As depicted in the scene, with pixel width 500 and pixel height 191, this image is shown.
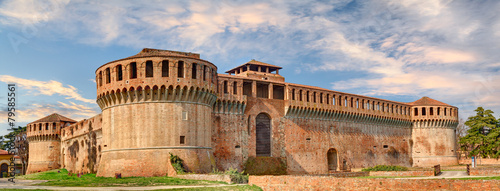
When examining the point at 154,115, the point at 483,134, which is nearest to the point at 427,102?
the point at 483,134

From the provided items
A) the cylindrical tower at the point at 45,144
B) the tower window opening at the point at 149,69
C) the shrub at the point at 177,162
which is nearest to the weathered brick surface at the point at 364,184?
the shrub at the point at 177,162

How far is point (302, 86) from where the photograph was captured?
4722 centimetres

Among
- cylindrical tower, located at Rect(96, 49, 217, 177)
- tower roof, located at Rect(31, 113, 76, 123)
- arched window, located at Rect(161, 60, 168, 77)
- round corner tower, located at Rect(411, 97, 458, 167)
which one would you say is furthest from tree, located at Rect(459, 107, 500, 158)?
tower roof, located at Rect(31, 113, 76, 123)

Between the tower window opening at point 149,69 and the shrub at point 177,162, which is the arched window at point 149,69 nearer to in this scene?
the tower window opening at point 149,69

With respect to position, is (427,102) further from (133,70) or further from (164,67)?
(133,70)

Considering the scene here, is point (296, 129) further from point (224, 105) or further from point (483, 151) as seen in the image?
point (483, 151)

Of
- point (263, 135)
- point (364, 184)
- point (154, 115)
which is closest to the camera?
point (364, 184)

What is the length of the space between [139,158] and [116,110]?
184 inches

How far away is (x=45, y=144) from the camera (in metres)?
62.6

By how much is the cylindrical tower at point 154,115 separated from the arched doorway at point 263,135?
8.42m

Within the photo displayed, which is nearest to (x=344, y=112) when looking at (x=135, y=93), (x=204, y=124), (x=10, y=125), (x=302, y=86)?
(x=302, y=86)

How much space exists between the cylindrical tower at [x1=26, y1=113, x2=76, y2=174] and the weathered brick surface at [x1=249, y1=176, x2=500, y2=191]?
1736 inches

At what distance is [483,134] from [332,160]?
24910 millimetres

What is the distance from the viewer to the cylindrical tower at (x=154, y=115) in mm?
33062
